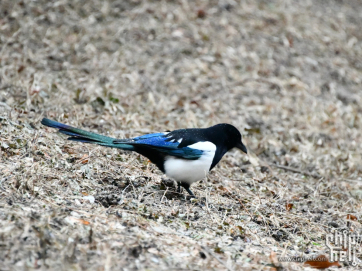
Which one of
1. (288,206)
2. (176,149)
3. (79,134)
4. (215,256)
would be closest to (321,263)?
(215,256)

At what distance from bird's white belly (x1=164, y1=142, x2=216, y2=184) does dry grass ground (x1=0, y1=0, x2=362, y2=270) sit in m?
0.23

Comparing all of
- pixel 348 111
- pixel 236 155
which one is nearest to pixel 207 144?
pixel 236 155

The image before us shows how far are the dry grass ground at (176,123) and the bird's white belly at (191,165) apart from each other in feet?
0.74

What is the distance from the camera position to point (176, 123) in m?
6.06

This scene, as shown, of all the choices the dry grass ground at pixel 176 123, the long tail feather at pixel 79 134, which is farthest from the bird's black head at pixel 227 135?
the long tail feather at pixel 79 134

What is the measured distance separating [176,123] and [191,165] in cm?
207

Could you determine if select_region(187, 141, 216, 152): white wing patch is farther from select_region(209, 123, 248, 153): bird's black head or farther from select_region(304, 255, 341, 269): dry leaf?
select_region(304, 255, 341, 269): dry leaf

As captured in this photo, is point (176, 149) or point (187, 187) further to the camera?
point (187, 187)

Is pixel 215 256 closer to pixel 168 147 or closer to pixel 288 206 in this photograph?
pixel 168 147

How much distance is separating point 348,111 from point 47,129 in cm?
462

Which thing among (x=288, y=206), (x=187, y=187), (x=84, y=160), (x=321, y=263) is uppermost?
(x=84, y=160)

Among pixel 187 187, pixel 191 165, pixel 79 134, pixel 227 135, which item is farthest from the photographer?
pixel 227 135

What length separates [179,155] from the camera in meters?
4.06

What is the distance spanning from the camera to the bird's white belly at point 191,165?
13.2ft
